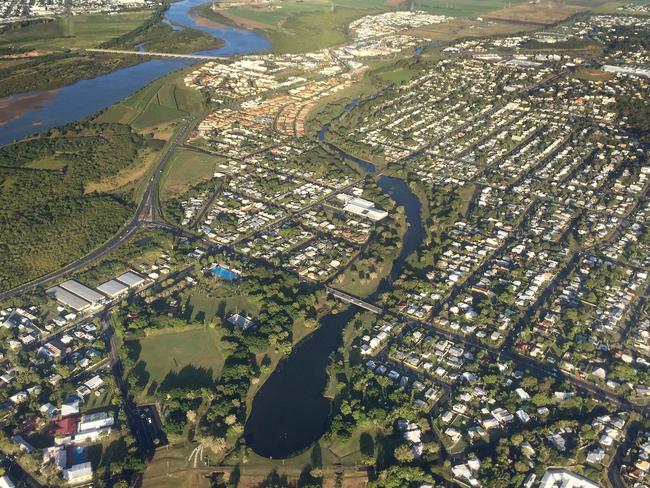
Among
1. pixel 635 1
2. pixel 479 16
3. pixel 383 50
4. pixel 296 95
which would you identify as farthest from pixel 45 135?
pixel 635 1

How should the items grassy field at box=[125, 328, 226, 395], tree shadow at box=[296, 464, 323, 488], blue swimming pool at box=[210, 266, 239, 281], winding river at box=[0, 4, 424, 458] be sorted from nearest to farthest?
tree shadow at box=[296, 464, 323, 488]
winding river at box=[0, 4, 424, 458]
grassy field at box=[125, 328, 226, 395]
blue swimming pool at box=[210, 266, 239, 281]

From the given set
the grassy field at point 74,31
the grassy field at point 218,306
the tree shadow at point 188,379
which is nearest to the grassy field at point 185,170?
the grassy field at point 218,306

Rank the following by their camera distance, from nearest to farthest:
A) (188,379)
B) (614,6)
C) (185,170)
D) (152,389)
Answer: (152,389), (188,379), (185,170), (614,6)

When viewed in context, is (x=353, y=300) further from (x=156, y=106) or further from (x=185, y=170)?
(x=156, y=106)

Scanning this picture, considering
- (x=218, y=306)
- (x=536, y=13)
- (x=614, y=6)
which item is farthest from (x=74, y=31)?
(x=614, y=6)

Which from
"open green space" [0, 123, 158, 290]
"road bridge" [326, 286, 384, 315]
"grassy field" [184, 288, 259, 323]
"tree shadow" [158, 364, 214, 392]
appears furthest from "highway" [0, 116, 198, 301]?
"road bridge" [326, 286, 384, 315]

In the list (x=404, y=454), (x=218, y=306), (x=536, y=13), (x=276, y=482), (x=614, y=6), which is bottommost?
(x=276, y=482)

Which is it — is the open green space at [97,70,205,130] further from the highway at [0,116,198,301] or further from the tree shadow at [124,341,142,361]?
the tree shadow at [124,341,142,361]
